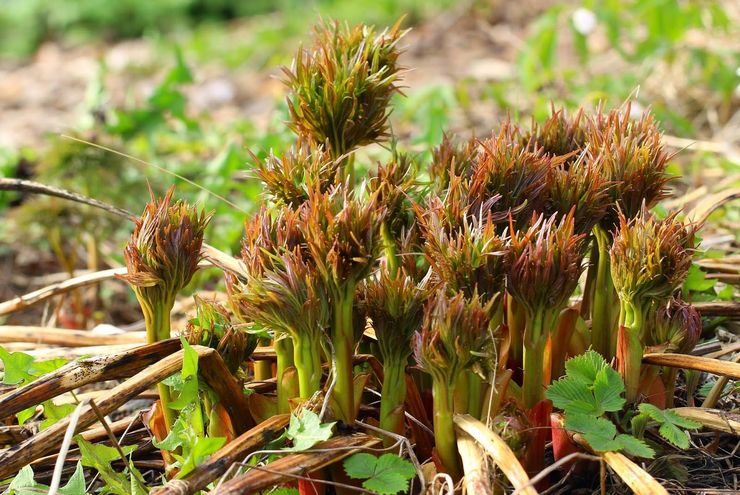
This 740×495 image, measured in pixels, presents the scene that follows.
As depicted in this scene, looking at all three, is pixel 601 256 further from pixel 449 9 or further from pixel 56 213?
pixel 449 9

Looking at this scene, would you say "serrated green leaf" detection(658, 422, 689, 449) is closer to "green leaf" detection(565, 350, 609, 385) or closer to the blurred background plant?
"green leaf" detection(565, 350, 609, 385)

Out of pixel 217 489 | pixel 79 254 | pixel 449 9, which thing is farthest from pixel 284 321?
pixel 449 9

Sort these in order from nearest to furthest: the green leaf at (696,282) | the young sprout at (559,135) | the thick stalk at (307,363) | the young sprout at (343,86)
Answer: the thick stalk at (307,363)
the young sprout at (343,86)
the young sprout at (559,135)
the green leaf at (696,282)

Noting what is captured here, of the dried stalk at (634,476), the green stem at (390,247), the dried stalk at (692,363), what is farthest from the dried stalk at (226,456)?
the dried stalk at (692,363)

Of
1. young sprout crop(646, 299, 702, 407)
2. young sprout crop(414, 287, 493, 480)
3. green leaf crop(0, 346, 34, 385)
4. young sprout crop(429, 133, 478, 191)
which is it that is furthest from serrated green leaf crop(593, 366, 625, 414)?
green leaf crop(0, 346, 34, 385)

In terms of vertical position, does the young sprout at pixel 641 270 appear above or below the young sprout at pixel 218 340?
above

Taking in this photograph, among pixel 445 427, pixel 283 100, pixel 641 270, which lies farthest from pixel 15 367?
pixel 283 100

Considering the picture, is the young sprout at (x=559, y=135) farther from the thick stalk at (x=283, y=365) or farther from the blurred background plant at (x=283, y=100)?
the thick stalk at (x=283, y=365)
